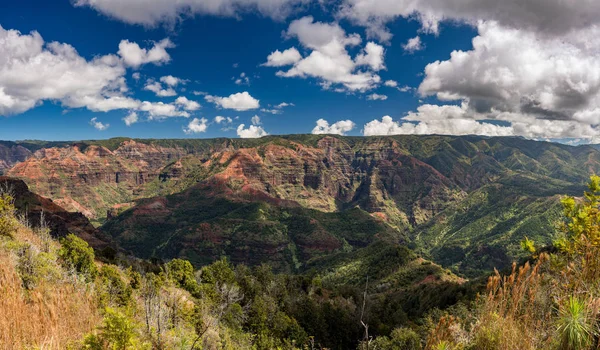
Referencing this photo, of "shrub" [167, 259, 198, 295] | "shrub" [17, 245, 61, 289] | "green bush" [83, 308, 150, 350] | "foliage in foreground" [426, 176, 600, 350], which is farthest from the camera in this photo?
"shrub" [167, 259, 198, 295]

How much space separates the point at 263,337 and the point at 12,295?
3399 cm

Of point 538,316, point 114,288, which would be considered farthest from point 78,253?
point 538,316

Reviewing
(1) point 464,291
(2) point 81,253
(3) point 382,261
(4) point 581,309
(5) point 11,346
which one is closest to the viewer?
(4) point 581,309

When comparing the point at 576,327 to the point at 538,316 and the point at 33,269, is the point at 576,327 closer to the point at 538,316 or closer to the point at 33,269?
the point at 538,316

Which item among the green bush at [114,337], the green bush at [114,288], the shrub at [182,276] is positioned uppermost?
the green bush at [114,337]

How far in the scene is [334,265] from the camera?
157 m

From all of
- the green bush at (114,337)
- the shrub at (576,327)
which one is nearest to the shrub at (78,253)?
the green bush at (114,337)

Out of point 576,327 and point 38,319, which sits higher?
point 576,327

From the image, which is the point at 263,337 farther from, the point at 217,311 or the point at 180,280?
the point at 180,280

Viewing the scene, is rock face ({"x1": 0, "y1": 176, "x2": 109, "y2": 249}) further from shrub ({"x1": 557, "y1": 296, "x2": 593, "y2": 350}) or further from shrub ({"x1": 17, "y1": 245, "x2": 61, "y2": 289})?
shrub ({"x1": 557, "y1": 296, "x2": 593, "y2": 350})

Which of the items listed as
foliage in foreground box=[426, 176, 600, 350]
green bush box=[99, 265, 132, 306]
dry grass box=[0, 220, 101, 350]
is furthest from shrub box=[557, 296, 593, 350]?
green bush box=[99, 265, 132, 306]

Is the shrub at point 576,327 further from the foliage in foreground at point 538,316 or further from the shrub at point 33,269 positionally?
the shrub at point 33,269

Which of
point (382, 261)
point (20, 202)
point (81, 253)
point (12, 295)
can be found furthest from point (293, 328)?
point (20, 202)

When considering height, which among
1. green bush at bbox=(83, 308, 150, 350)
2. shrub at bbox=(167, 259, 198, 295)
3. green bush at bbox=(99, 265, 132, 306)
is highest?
green bush at bbox=(83, 308, 150, 350)
